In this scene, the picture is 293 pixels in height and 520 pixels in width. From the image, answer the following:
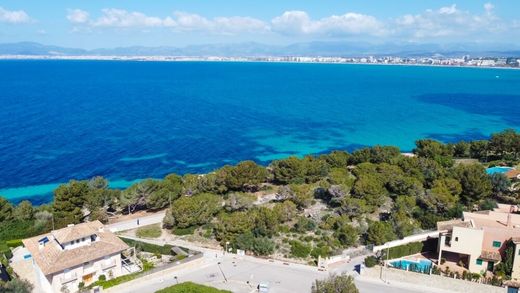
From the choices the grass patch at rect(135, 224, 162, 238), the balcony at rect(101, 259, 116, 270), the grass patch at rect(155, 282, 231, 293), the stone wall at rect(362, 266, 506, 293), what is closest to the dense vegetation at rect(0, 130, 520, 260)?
the grass patch at rect(135, 224, 162, 238)

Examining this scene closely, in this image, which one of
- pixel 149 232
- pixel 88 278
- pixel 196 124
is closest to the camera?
pixel 88 278

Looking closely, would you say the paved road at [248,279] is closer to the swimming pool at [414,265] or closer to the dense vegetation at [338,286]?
the swimming pool at [414,265]

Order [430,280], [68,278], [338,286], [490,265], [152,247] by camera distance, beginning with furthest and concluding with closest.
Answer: [152,247]
[490,265]
[68,278]
[430,280]
[338,286]

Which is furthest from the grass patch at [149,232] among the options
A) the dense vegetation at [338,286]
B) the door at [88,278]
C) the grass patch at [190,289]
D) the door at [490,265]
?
the door at [490,265]

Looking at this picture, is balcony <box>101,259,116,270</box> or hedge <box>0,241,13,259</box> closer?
balcony <box>101,259,116,270</box>

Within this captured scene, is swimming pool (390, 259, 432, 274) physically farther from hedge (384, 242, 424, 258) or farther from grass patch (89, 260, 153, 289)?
grass patch (89, 260, 153, 289)

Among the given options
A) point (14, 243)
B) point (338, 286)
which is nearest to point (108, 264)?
point (14, 243)

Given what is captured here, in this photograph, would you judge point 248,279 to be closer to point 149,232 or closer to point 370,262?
point 370,262

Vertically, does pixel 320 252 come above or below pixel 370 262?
below
